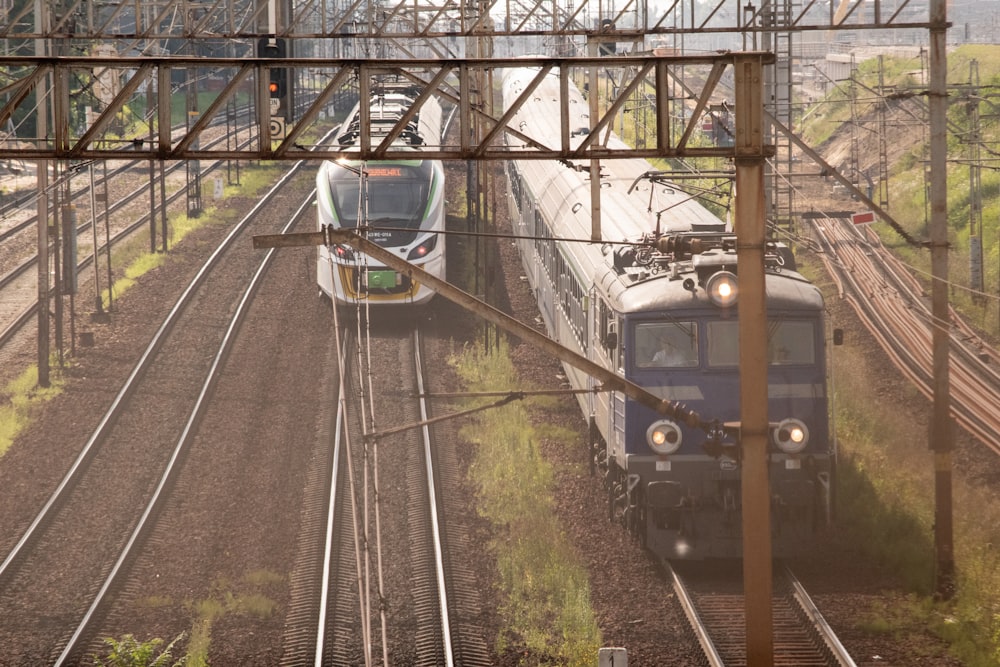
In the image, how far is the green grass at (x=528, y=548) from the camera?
12531mm

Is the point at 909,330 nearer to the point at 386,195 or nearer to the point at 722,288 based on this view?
the point at 386,195

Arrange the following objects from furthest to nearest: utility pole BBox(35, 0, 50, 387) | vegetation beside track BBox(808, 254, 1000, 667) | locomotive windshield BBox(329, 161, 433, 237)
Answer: locomotive windshield BBox(329, 161, 433, 237), utility pole BBox(35, 0, 50, 387), vegetation beside track BBox(808, 254, 1000, 667)

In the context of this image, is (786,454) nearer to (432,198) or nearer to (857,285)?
(432,198)

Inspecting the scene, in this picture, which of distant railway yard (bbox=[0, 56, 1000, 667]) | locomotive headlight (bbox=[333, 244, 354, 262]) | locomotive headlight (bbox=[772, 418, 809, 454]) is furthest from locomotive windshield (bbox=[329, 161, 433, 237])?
locomotive headlight (bbox=[772, 418, 809, 454])

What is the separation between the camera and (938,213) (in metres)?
13.5

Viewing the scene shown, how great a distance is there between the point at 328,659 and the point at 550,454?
6.45 m

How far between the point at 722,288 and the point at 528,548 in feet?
12.6

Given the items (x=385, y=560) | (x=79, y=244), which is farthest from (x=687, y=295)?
(x=79, y=244)

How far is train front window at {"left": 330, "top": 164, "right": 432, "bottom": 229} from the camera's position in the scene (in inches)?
930

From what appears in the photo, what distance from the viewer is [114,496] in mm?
17047

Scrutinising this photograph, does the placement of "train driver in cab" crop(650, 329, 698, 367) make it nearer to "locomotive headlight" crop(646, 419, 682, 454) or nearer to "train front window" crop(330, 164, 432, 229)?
"locomotive headlight" crop(646, 419, 682, 454)

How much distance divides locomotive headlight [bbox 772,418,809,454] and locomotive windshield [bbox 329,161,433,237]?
1143 cm

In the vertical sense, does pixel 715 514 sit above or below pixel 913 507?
above

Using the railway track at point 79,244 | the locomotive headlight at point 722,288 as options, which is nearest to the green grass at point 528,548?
the locomotive headlight at point 722,288
